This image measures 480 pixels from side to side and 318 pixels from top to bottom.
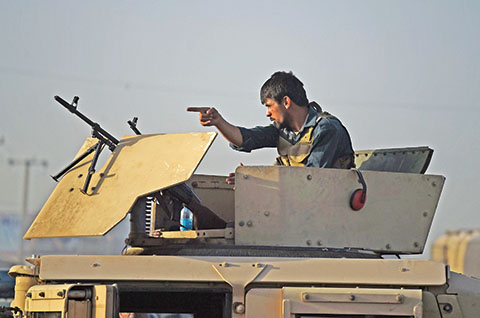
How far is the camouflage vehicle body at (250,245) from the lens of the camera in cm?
621

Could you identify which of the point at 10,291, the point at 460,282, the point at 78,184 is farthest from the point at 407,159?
the point at 10,291

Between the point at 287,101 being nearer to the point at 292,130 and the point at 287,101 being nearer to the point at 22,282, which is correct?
the point at 292,130

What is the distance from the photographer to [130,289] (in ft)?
20.7

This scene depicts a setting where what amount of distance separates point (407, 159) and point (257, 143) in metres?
1.12

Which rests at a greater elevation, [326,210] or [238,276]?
[326,210]

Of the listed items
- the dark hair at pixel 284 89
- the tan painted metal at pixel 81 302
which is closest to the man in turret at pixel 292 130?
the dark hair at pixel 284 89

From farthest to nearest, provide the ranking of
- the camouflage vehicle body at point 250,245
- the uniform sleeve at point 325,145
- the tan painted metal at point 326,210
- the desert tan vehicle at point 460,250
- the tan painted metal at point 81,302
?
the desert tan vehicle at point 460,250 → the uniform sleeve at point 325,145 → the tan painted metal at point 326,210 → the camouflage vehicle body at point 250,245 → the tan painted metal at point 81,302

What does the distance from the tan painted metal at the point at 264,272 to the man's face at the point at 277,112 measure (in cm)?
187

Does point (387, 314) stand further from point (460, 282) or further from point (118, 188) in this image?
point (118, 188)

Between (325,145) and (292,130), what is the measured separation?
21.4 inches

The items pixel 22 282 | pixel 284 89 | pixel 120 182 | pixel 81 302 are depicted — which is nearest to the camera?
pixel 81 302

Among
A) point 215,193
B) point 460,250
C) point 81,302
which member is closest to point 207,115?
point 215,193

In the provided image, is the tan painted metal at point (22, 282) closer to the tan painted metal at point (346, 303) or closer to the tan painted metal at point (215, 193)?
the tan painted metal at point (346, 303)

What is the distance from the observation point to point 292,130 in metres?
8.05
